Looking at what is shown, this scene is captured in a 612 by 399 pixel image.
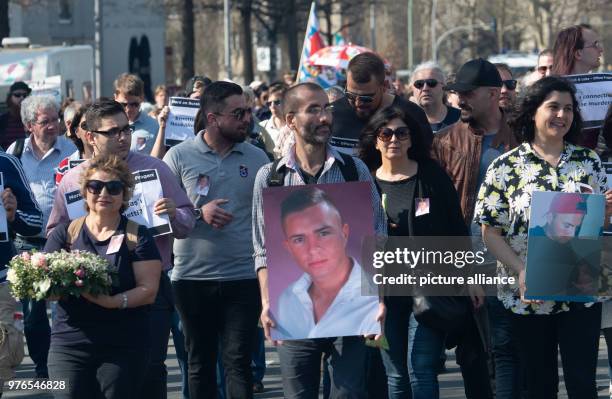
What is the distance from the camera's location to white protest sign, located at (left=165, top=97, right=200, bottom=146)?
1008 cm

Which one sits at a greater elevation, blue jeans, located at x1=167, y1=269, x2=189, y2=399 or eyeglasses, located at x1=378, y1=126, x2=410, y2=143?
eyeglasses, located at x1=378, y1=126, x2=410, y2=143

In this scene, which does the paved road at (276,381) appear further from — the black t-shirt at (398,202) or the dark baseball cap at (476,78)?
the black t-shirt at (398,202)

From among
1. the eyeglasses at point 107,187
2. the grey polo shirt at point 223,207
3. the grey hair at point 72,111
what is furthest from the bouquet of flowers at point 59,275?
the grey hair at point 72,111

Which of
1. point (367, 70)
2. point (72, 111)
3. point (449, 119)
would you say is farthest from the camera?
point (449, 119)

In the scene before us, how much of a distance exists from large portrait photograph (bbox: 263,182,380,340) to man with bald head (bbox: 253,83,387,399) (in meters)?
0.02

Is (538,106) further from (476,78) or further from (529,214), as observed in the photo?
(476,78)

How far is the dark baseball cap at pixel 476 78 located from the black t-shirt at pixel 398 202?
1.06 meters

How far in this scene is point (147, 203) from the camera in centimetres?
746

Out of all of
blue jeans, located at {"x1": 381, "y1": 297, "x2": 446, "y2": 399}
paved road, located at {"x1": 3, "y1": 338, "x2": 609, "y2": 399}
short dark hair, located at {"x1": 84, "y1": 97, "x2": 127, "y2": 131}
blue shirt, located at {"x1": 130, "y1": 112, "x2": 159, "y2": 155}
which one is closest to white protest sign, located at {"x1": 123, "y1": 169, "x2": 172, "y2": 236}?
short dark hair, located at {"x1": 84, "y1": 97, "x2": 127, "y2": 131}

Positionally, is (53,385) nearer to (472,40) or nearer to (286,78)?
(286,78)

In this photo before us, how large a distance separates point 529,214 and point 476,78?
5.04ft

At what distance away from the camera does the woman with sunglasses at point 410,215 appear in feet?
23.5

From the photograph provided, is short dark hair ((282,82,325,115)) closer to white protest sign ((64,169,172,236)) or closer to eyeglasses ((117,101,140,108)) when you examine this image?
→ white protest sign ((64,169,172,236))

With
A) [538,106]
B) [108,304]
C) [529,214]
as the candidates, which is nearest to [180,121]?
[108,304]
